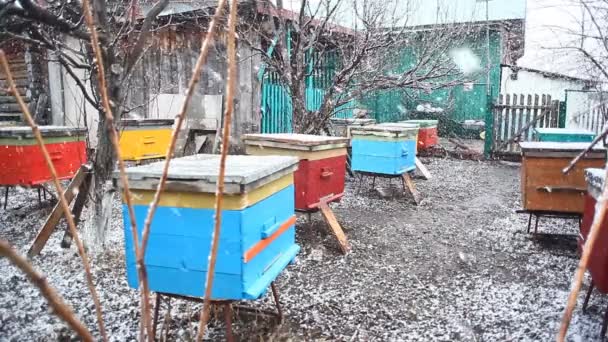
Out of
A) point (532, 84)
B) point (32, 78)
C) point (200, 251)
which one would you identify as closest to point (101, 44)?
point (200, 251)

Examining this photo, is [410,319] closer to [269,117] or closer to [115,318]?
[115,318]

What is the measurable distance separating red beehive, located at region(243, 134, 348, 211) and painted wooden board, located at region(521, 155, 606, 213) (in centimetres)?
170

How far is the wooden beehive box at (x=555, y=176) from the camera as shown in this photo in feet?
12.9

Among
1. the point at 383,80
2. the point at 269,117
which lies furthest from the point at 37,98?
the point at 383,80

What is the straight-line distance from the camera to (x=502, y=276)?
12.3ft

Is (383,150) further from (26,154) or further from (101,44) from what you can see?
(26,154)

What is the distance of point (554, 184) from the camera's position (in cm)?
402

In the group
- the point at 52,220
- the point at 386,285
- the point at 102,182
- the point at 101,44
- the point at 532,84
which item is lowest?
the point at 386,285

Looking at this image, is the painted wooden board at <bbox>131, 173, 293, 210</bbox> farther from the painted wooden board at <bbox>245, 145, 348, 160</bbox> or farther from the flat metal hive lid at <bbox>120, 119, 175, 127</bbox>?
the flat metal hive lid at <bbox>120, 119, 175, 127</bbox>

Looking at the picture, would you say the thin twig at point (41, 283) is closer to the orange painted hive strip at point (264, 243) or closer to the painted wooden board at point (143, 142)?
the orange painted hive strip at point (264, 243)

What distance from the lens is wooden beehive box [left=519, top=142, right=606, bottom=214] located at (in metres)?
3.93

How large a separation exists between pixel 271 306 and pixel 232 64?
8.49 feet

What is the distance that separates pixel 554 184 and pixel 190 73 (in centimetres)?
596


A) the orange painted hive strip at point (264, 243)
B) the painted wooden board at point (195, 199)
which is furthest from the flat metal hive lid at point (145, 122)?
the painted wooden board at point (195, 199)
